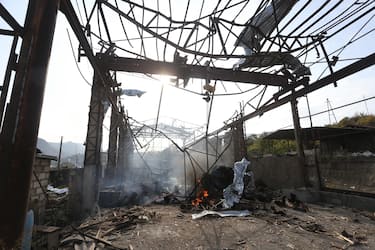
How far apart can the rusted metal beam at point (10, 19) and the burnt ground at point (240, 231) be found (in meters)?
4.11

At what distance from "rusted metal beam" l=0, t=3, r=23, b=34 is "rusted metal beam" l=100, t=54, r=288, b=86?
16.9 ft

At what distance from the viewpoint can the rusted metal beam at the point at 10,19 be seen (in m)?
2.48

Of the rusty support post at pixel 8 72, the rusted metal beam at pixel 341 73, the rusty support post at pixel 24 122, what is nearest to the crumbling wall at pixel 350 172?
the rusted metal beam at pixel 341 73

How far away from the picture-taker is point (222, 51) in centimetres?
579

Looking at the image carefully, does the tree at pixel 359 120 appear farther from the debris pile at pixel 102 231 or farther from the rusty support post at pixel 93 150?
the rusty support post at pixel 93 150

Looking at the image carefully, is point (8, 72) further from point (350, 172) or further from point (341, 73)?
point (350, 172)

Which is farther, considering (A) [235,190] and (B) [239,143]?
(B) [239,143]

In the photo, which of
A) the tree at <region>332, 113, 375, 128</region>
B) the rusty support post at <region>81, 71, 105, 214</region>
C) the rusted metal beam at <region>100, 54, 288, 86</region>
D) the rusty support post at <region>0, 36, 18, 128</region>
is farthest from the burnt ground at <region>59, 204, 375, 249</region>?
the tree at <region>332, 113, 375, 128</region>

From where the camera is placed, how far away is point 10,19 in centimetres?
264

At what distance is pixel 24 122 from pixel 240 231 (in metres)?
5.16

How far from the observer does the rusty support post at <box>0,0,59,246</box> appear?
1.88 m

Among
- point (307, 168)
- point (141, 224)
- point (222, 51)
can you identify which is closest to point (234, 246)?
point (141, 224)

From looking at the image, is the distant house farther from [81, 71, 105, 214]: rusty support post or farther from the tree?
the tree

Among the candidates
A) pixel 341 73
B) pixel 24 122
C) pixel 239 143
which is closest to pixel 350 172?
pixel 341 73
